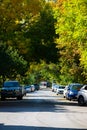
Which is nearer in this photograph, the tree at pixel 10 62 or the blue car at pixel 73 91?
the tree at pixel 10 62

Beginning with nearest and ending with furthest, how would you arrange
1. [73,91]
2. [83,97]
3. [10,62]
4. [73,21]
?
1. [73,21]
2. [83,97]
3. [10,62]
4. [73,91]

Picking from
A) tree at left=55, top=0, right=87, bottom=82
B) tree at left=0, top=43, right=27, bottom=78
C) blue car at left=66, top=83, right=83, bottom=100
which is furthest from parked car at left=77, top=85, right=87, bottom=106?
blue car at left=66, top=83, right=83, bottom=100

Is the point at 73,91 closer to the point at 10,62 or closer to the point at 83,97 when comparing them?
the point at 10,62

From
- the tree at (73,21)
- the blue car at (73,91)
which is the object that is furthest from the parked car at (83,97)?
the blue car at (73,91)

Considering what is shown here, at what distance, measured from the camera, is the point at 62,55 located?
5291 cm

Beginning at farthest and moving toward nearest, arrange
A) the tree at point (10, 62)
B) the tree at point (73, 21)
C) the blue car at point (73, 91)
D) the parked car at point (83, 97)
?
the blue car at point (73, 91), the tree at point (10, 62), the parked car at point (83, 97), the tree at point (73, 21)

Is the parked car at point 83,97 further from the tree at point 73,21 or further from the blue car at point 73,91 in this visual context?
the blue car at point 73,91

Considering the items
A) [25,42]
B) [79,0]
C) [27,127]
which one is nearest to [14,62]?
[25,42]

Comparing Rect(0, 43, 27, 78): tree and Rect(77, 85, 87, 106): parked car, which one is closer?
Rect(77, 85, 87, 106): parked car

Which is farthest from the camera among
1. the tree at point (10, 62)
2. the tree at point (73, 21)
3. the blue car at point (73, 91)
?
the blue car at point (73, 91)

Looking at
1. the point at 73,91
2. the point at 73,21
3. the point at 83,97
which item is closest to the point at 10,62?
the point at 73,91

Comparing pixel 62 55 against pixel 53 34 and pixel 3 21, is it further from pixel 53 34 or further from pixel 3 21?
pixel 3 21

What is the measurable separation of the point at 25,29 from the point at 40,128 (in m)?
33.8

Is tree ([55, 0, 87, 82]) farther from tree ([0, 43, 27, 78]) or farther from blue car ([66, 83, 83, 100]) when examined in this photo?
tree ([0, 43, 27, 78])
